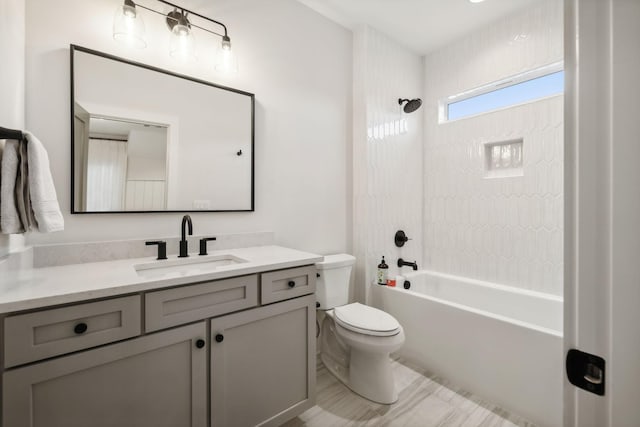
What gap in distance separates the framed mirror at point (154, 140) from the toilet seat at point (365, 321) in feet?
3.15

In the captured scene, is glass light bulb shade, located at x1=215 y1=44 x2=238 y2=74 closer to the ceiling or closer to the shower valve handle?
the ceiling

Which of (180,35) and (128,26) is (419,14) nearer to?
(180,35)

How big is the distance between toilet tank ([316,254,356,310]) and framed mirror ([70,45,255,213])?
26.9 inches

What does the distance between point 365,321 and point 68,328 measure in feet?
4.81

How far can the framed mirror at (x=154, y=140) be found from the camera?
4.67 feet

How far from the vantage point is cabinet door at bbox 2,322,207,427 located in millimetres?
877

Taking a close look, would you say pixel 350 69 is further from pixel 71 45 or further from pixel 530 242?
pixel 530 242

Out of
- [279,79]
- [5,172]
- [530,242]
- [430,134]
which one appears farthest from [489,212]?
[5,172]

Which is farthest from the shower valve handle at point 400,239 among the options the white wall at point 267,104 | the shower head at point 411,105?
the shower head at point 411,105

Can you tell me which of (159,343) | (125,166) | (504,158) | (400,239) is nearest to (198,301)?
(159,343)

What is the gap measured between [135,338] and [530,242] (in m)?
2.70

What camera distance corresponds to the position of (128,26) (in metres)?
1.46

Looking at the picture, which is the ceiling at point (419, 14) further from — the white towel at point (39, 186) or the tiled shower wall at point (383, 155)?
the white towel at point (39, 186)

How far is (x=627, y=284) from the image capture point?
407 millimetres
